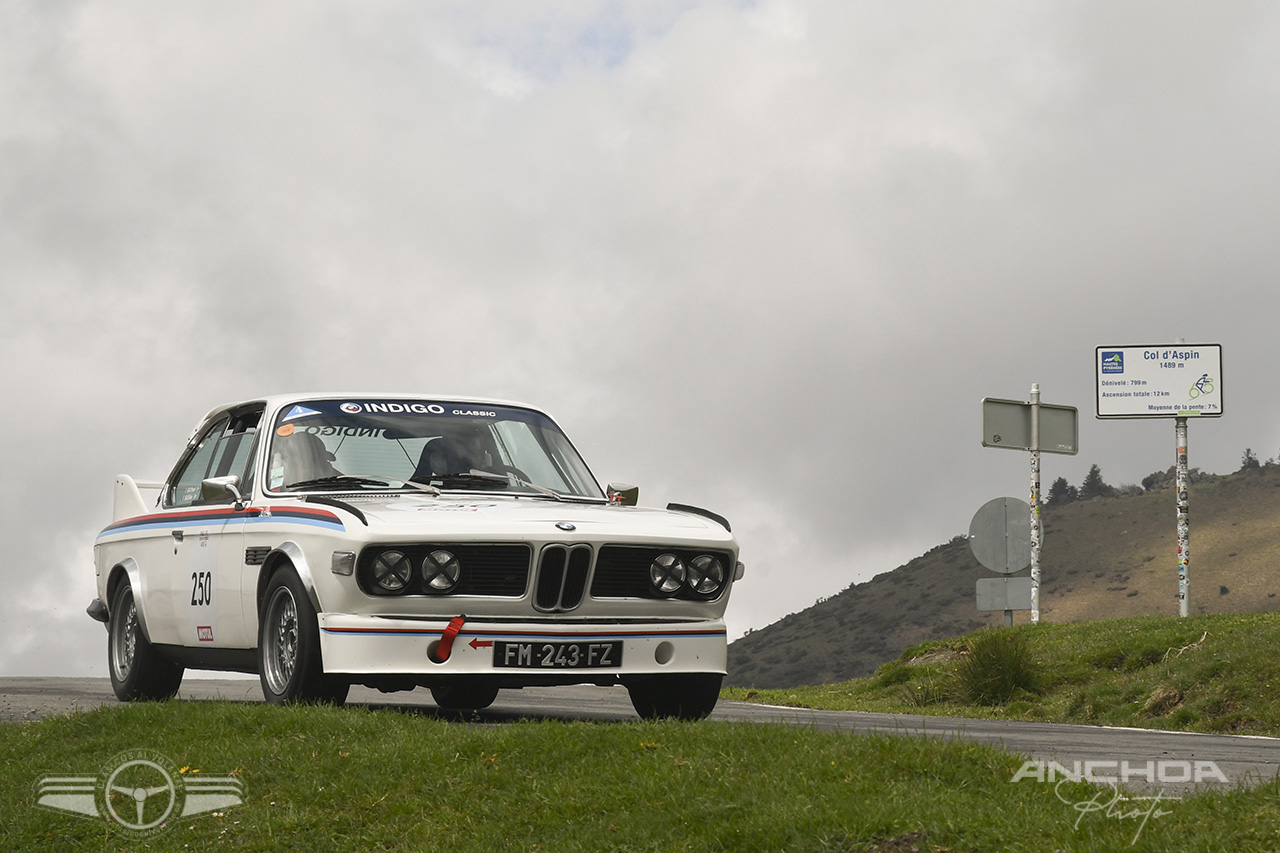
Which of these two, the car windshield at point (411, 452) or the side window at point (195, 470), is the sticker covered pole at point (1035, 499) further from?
the side window at point (195, 470)

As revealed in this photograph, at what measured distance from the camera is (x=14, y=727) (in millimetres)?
9602

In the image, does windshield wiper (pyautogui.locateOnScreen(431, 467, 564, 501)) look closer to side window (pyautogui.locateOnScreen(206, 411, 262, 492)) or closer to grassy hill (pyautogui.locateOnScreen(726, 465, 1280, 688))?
Answer: side window (pyautogui.locateOnScreen(206, 411, 262, 492))

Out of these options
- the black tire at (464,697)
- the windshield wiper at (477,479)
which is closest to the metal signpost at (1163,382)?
the black tire at (464,697)

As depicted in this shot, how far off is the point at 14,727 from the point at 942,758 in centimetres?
590

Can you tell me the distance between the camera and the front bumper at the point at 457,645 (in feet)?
A: 27.3

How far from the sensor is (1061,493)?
136750mm

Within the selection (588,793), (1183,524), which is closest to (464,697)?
(588,793)

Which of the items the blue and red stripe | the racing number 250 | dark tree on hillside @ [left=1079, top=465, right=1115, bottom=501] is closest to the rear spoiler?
the blue and red stripe

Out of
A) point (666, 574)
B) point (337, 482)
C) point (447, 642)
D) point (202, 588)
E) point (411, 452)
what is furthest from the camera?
point (202, 588)

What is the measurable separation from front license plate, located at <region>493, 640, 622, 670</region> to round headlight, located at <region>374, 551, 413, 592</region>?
0.60m

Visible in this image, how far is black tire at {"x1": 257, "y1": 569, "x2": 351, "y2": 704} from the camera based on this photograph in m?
8.54

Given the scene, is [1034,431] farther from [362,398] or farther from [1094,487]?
[1094,487]

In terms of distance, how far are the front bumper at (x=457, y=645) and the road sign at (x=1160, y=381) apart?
21757 millimetres

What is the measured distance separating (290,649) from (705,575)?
7.72 feet
